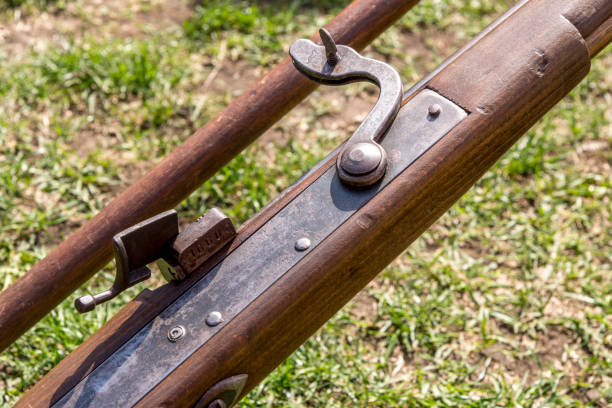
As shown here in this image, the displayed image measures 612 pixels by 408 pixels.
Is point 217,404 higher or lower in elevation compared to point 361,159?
lower

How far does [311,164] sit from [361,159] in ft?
7.05

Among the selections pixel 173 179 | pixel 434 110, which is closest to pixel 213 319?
pixel 173 179

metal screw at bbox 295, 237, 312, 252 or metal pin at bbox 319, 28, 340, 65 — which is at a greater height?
metal pin at bbox 319, 28, 340, 65

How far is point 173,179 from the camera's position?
2.15 m

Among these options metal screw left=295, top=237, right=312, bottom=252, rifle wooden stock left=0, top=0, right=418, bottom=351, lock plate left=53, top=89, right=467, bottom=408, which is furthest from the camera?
rifle wooden stock left=0, top=0, right=418, bottom=351

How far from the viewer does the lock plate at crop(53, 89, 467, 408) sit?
153 centimetres

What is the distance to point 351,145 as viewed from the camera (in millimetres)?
1687

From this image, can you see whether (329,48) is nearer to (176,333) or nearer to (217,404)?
(176,333)

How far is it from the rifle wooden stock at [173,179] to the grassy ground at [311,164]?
3.53 ft

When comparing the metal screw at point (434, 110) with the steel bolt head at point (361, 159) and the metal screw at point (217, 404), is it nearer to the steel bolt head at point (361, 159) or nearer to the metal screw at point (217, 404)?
the steel bolt head at point (361, 159)

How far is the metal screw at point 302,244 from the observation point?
1639mm

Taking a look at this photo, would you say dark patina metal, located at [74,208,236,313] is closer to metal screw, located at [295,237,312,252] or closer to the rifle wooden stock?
metal screw, located at [295,237,312,252]

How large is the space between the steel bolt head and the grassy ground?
60.0 inches

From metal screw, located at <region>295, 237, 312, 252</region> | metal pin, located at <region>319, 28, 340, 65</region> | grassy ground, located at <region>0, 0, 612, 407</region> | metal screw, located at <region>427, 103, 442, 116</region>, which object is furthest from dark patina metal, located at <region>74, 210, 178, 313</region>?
grassy ground, located at <region>0, 0, 612, 407</region>
